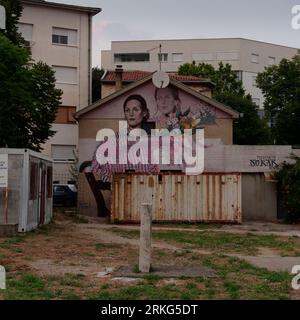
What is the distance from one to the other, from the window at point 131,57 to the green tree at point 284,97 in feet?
114

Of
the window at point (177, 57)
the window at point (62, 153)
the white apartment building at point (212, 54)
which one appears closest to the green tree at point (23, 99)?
the window at point (62, 153)

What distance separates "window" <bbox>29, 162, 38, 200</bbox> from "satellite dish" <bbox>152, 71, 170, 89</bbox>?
1241 cm

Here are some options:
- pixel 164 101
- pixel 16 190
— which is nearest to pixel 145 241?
pixel 16 190

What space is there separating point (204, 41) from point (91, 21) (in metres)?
35.5

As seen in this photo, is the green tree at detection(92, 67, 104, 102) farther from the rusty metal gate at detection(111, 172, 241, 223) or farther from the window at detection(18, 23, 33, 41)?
the rusty metal gate at detection(111, 172, 241, 223)

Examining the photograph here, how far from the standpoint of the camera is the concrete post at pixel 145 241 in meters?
11.6

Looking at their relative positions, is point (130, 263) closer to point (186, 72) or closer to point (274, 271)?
point (274, 271)

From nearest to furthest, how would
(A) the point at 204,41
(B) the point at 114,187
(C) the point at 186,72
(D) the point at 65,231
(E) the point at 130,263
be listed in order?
1. (E) the point at 130,263
2. (D) the point at 65,231
3. (B) the point at 114,187
4. (C) the point at 186,72
5. (A) the point at 204,41

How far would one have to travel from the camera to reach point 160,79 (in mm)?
31094

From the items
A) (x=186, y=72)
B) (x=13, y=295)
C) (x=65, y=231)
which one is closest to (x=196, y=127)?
(x=65, y=231)

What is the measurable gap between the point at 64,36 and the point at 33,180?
2890 centimetres

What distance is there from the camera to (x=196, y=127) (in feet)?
103

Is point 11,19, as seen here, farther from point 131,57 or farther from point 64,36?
point 131,57

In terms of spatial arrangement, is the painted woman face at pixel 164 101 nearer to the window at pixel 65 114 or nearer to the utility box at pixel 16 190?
the utility box at pixel 16 190
